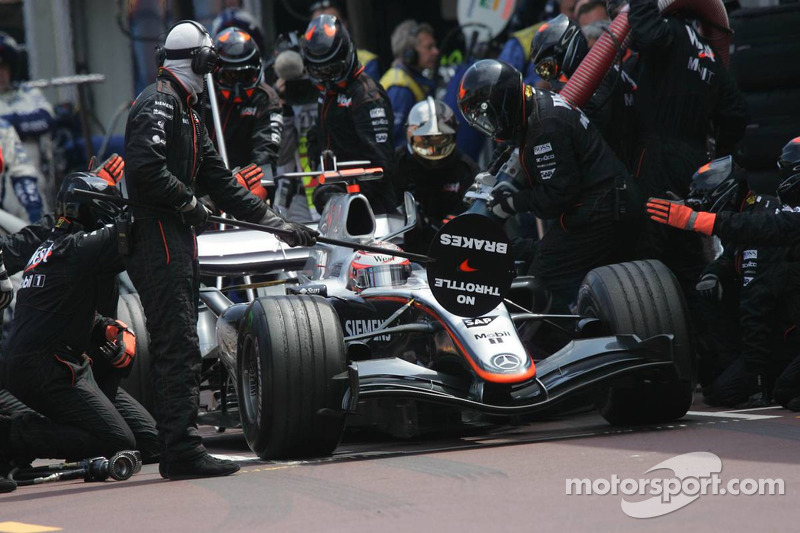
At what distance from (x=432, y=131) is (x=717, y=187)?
8.87 ft

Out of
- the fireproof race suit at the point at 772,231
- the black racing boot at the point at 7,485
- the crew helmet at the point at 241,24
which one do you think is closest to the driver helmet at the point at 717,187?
the fireproof race suit at the point at 772,231

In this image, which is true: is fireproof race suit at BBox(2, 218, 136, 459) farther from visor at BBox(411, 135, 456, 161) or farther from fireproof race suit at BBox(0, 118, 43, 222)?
fireproof race suit at BBox(0, 118, 43, 222)

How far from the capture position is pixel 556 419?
27.7 ft

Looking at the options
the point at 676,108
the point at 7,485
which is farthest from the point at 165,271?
the point at 676,108

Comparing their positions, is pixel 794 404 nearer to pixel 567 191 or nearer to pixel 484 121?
pixel 567 191

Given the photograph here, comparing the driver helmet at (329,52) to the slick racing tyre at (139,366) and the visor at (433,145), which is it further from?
the slick racing tyre at (139,366)

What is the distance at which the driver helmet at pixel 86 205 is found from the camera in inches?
293

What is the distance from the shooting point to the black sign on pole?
735 cm

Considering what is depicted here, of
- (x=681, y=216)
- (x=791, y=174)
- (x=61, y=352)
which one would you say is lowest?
(x=61, y=352)

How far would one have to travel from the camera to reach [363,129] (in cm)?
1074

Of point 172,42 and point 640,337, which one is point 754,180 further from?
point 172,42

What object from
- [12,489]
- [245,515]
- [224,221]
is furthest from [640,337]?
[12,489]

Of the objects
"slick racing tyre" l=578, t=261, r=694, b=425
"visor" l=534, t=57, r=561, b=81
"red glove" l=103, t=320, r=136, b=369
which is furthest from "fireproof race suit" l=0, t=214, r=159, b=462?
"visor" l=534, t=57, r=561, b=81

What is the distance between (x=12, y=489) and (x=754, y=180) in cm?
605
